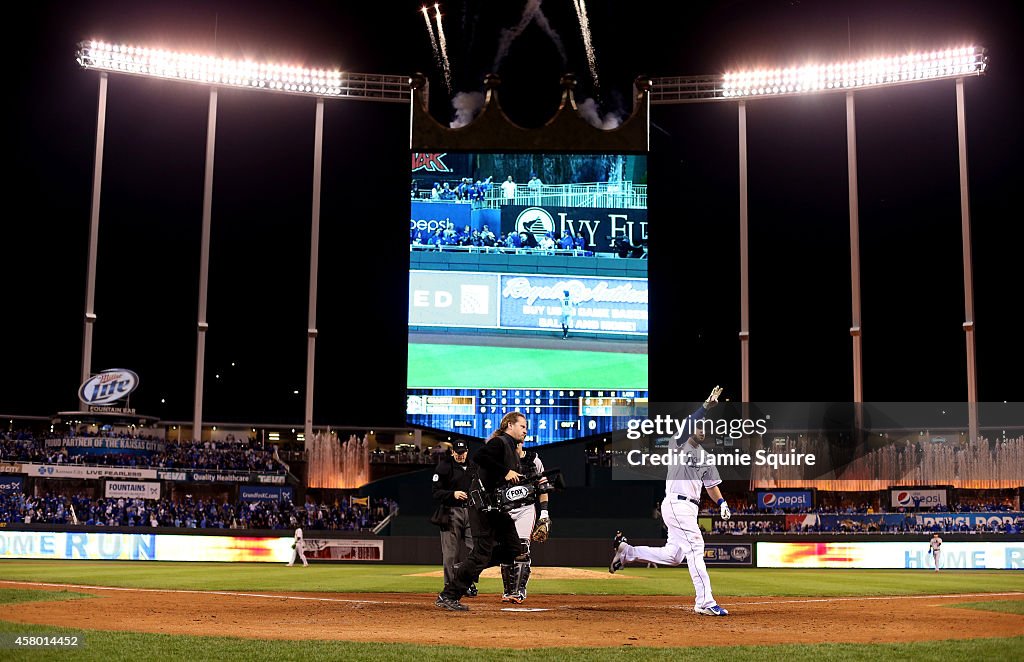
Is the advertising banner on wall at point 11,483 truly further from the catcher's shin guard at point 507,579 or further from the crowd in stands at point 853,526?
the catcher's shin guard at point 507,579

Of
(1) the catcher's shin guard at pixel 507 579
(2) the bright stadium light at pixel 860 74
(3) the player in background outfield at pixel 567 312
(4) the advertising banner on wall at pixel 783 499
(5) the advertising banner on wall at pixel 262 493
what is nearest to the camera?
(1) the catcher's shin guard at pixel 507 579

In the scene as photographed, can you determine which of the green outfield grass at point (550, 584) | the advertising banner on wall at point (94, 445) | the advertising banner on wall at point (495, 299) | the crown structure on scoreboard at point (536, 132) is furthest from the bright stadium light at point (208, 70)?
the green outfield grass at point (550, 584)

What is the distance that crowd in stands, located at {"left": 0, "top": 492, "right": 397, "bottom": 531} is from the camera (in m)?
36.6

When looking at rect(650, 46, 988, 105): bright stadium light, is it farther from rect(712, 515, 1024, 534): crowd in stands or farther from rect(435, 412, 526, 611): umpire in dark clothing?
rect(435, 412, 526, 611): umpire in dark clothing

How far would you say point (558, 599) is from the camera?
15344 millimetres

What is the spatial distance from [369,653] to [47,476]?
35.8 metres

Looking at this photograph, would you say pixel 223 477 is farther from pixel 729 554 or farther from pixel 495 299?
pixel 729 554

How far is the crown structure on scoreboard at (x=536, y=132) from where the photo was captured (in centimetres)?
4188

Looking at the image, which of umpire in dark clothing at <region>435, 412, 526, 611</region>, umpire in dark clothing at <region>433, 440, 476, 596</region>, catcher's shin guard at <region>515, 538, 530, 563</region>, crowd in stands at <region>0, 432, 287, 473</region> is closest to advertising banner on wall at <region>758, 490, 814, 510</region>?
crowd in stands at <region>0, 432, 287, 473</region>

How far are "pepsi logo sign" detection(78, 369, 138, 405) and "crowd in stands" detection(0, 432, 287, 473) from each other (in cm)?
164

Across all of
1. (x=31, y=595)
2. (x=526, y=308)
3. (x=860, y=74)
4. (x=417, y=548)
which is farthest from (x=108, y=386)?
(x=860, y=74)

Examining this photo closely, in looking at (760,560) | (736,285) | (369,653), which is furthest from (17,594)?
(736,285)

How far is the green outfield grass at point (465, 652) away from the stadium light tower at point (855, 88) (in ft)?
101

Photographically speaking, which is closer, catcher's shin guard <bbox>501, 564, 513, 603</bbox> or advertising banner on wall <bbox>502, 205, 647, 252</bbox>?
catcher's shin guard <bbox>501, 564, 513, 603</bbox>
